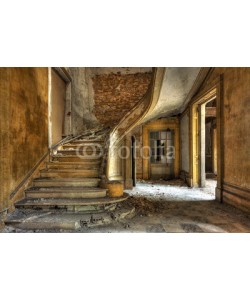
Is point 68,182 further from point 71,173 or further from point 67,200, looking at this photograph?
point 67,200

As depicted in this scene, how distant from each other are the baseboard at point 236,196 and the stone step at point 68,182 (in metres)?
2.88

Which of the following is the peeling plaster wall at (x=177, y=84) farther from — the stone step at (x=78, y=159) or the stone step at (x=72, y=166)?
the stone step at (x=72, y=166)

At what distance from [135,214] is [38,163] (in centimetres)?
244

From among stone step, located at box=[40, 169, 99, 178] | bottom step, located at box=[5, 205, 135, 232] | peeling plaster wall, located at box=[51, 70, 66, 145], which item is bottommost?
bottom step, located at box=[5, 205, 135, 232]

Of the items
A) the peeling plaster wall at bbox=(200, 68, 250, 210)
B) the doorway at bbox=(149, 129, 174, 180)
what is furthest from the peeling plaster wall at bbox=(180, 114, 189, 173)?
the peeling plaster wall at bbox=(200, 68, 250, 210)

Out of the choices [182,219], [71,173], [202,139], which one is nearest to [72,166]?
[71,173]

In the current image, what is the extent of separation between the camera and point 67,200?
3467 mm

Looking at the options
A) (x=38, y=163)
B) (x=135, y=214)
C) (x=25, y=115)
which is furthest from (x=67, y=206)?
(x=25, y=115)

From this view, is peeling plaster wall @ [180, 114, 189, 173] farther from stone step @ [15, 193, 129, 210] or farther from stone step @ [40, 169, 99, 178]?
stone step @ [15, 193, 129, 210]

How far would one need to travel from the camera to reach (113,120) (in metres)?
8.97

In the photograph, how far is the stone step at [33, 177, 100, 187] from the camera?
400 centimetres

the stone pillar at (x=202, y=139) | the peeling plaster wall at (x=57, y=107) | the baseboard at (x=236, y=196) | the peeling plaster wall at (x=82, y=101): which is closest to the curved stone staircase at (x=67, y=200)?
the peeling plaster wall at (x=57, y=107)

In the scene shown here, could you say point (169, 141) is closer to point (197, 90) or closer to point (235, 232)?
point (197, 90)

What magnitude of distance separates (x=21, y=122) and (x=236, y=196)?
14.8 ft
